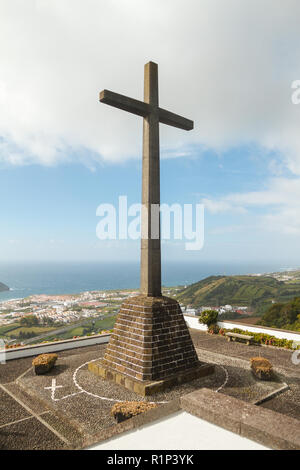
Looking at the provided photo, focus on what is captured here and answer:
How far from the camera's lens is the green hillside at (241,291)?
45.0 meters

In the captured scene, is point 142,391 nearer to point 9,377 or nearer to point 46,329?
point 9,377

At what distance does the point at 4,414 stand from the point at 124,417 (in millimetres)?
3731

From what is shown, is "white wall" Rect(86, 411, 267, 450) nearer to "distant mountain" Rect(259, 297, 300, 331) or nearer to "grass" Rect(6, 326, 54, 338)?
"distant mountain" Rect(259, 297, 300, 331)

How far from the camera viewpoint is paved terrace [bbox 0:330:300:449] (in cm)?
687

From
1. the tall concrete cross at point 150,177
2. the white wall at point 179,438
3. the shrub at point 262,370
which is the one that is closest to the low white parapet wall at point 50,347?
the tall concrete cross at point 150,177

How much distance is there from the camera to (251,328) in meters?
18.0

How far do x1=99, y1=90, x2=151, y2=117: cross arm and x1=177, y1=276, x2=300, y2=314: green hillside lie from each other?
35.5 m

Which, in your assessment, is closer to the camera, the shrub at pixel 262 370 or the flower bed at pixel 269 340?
the shrub at pixel 262 370

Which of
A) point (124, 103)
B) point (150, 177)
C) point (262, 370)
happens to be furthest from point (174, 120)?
point (262, 370)

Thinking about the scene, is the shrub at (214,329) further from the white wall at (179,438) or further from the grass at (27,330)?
the grass at (27,330)

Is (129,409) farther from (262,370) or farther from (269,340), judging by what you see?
(269,340)

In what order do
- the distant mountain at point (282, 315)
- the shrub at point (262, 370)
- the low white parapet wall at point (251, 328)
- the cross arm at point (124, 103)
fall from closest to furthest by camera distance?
the cross arm at point (124, 103), the shrub at point (262, 370), the low white parapet wall at point (251, 328), the distant mountain at point (282, 315)

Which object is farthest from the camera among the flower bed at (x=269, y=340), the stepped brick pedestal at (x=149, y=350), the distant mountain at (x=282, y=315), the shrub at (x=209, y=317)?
the distant mountain at (x=282, y=315)

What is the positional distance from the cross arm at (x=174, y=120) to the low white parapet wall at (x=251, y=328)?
12395mm
